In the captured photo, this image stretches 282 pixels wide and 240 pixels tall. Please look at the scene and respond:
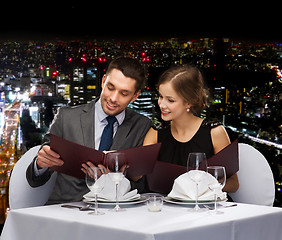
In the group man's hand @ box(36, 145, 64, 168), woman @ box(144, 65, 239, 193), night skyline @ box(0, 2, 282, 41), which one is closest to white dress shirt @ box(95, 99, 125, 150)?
woman @ box(144, 65, 239, 193)

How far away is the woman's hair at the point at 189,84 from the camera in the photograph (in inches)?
96.1

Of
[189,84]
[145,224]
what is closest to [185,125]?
[189,84]

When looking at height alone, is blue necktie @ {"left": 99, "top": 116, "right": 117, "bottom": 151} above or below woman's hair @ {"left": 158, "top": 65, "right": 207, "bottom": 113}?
below

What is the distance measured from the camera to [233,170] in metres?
2.09

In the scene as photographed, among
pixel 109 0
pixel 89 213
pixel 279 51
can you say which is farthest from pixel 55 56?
pixel 89 213

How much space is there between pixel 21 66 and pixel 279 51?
265 cm

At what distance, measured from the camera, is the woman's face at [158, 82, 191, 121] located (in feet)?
7.72

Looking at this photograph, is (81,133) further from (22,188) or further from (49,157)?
(49,157)

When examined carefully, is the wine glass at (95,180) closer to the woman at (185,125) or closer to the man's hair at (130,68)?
the woman at (185,125)

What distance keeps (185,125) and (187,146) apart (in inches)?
4.7

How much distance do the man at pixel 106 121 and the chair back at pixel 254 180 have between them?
530 millimetres

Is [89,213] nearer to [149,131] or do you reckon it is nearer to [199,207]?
[199,207]

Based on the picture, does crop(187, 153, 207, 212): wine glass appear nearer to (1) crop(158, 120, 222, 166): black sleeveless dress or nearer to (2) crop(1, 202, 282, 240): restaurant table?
(2) crop(1, 202, 282, 240): restaurant table

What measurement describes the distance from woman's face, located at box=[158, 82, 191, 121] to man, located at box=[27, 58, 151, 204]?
0.18 meters
